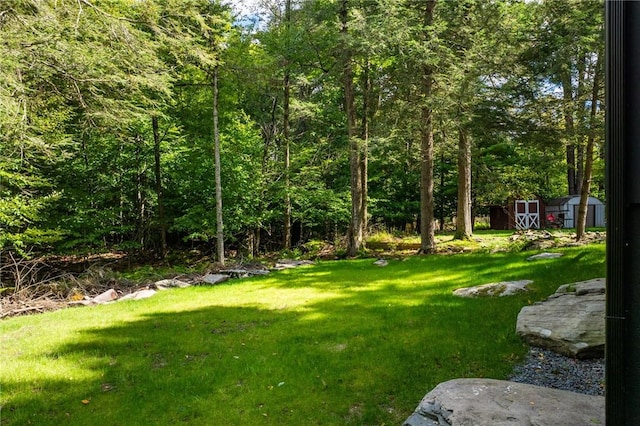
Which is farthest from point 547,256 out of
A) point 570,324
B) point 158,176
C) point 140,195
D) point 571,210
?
point 571,210

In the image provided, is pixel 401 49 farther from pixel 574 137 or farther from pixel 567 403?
pixel 567 403

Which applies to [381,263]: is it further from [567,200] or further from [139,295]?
[567,200]

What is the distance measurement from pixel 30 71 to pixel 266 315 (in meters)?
5.01

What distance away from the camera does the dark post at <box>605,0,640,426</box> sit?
1.38 metres

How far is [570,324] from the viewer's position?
4.07 meters

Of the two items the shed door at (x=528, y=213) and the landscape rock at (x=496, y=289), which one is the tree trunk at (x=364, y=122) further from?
the shed door at (x=528, y=213)

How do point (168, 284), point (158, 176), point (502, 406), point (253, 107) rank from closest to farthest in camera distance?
1. point (502, 406)
2. point (168, 284)
3. point (158, 176)
4. point (253, 107)

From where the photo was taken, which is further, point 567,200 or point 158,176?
point 567,200

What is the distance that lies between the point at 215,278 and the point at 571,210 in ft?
77.2

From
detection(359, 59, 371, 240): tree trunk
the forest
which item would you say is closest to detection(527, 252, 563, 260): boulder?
the forest

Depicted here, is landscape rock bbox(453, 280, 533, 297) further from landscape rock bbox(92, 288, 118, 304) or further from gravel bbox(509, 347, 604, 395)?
landscape rock bbox(92, 288, 118, 304)

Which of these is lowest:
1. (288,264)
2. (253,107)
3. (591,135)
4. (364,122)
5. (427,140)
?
(288,264)

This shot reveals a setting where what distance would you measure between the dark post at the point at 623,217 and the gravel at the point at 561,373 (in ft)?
7.41

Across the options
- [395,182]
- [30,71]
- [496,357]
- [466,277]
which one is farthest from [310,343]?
[395,182]
